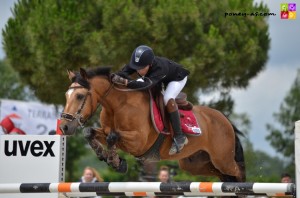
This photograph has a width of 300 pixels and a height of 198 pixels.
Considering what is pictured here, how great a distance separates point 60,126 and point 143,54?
3.65 feet

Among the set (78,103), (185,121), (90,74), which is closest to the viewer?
(78,103)

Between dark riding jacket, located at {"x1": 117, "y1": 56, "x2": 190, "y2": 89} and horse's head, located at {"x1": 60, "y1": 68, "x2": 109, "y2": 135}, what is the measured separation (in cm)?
40

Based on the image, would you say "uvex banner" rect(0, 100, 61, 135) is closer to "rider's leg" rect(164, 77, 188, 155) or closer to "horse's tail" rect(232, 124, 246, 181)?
"horse's tail" rect(232, 124, 246, 181)

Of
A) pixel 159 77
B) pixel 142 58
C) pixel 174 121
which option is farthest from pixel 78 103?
pixel 174 121

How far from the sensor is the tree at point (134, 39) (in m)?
15.5

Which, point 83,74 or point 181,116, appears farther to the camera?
point 181,116

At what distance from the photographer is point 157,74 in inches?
297

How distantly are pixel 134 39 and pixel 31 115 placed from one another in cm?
671

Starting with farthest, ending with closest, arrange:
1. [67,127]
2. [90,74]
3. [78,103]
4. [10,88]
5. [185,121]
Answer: [10,88] → [185,121] → [90,74] → [78,103] → [67,127]

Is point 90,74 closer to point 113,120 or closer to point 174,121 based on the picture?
point 113,120

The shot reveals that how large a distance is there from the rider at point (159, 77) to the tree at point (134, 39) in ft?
24.6

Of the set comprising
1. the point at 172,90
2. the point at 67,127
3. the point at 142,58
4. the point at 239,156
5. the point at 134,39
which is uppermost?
the point at 134,39

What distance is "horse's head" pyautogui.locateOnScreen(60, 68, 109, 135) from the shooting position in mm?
7004

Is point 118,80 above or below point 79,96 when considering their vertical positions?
above
